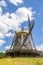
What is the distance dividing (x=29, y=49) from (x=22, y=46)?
6.59ft

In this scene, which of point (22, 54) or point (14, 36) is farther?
point (14, 36)

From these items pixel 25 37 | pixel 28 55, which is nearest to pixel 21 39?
pixel 25 37

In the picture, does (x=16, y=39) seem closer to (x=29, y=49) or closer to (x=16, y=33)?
(x=16, y=33)

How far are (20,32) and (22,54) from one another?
5.78 metres

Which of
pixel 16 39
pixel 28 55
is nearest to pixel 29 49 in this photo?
pixel 28 55

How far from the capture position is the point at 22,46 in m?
51.4

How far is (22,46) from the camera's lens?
51375 mm

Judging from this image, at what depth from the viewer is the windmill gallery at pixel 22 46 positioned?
164 ft

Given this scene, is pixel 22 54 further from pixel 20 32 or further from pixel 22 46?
pixel 20 32

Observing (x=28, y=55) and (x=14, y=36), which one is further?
(x=14, y=36)

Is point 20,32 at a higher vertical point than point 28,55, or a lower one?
higher

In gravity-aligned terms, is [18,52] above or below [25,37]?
below

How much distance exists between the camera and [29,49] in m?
50.4

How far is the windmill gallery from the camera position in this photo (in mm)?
49938
